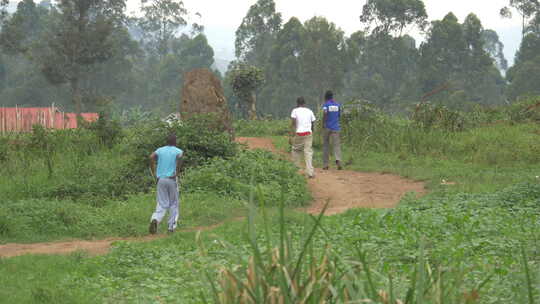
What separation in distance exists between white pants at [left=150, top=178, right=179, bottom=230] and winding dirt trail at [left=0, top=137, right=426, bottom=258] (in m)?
0.24

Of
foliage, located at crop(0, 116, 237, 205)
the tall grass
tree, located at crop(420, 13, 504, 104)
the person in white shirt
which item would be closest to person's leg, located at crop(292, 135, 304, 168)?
the person in white shirt

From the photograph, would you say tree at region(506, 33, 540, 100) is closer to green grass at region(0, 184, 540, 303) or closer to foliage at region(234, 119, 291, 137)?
foliage at region(234, 119, 291, 137)

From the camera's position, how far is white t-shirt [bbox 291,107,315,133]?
13547mm

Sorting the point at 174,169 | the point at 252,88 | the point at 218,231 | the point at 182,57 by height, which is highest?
the point at 182,57

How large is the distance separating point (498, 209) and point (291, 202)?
3.46m

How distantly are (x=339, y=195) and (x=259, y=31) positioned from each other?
46.4 meters

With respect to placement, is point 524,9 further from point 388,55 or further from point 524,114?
point 524,114

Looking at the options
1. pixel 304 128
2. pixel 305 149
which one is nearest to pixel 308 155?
pixel 305 149

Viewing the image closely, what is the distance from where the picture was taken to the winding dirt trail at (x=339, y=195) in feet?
27.2

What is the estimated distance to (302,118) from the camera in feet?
44.5

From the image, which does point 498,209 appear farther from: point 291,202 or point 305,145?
point 305,145

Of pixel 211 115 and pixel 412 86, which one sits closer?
pixel 211 115

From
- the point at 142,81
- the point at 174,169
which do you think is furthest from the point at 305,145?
the point at 142,81

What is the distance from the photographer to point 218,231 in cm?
831
